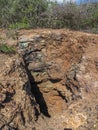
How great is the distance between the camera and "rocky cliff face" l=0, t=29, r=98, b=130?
6633 mm

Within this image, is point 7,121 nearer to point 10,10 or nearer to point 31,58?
point 31,58

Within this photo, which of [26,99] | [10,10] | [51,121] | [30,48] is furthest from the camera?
[10,10]

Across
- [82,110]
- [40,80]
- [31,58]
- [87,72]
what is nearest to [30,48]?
[31,58]

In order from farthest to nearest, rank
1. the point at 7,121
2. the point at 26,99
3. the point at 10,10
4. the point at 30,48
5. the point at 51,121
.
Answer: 1. the point at 10,10
2. the point at 30,48
3. the point at 51,121
4. the point at 26,99
5. the point at 7,121

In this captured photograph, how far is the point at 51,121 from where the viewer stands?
736cm

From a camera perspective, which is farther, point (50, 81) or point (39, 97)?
point (39, 97)

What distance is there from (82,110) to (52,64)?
1749 mm

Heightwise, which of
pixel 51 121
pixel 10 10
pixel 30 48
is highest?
pixel 10 10

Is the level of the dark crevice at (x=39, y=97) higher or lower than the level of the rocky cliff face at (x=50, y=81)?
lower

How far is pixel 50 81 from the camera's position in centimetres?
848

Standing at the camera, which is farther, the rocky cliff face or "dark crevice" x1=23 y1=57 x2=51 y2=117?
"dark crevice" x1=23 y1=57 x2=51 y2=117

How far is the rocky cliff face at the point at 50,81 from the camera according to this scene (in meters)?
6.63

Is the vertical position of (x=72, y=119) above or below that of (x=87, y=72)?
below

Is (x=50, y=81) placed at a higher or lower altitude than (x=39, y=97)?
higher
